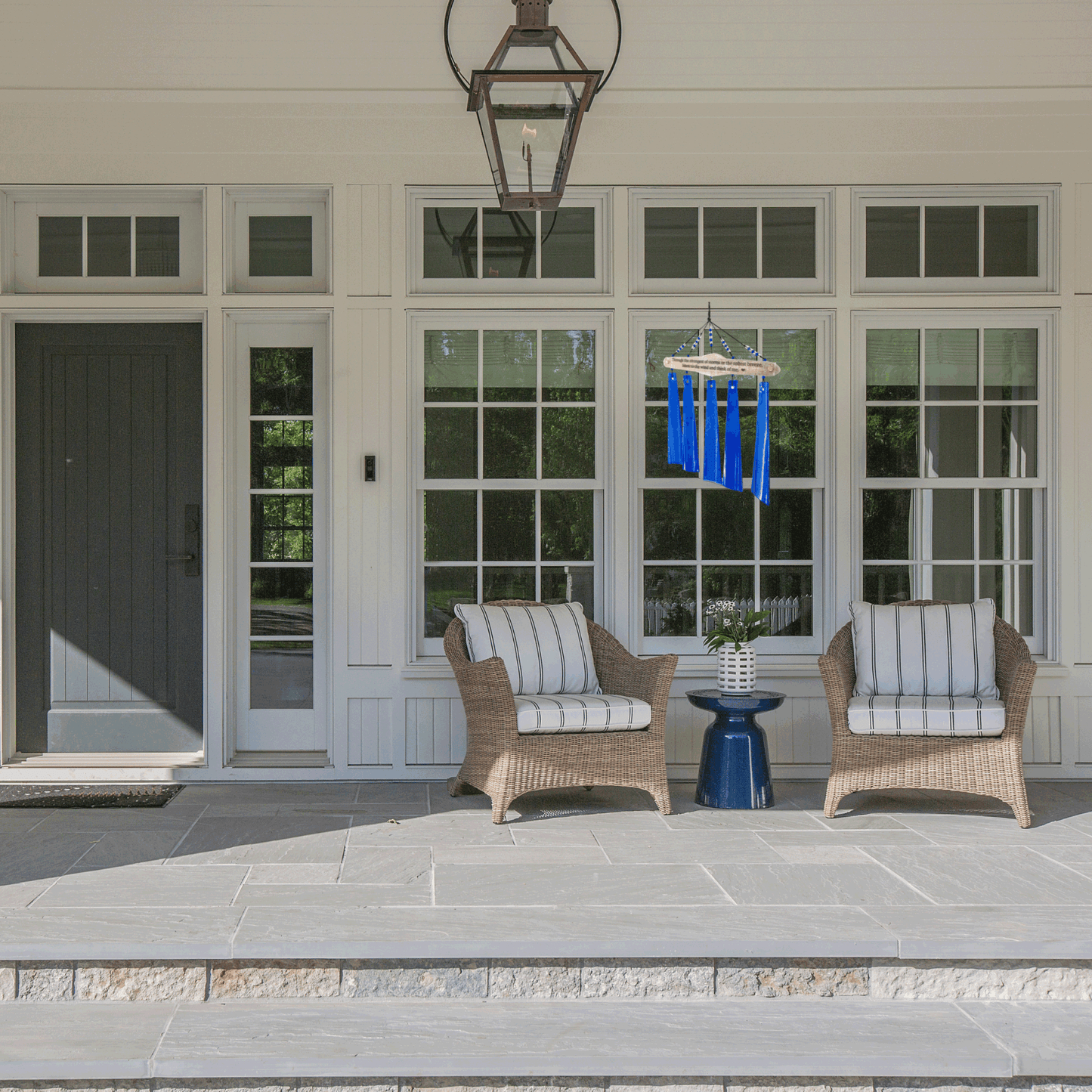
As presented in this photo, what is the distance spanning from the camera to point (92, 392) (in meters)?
5.19

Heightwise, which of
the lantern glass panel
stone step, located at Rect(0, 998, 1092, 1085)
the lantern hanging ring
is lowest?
stone step, located at Rect(0, 998, 1092, 1085)

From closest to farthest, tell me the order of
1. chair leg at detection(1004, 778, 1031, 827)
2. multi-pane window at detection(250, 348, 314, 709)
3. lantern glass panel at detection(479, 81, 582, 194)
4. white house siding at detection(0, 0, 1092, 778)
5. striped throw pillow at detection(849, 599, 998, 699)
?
lantern glass panel at detection(479, 81, 582, 194) → chair leg at detection(1004, 778, 1031, 827) → striped throw pillow at detection(849, 599, 998, 699) → white house siding at detection(0, 0, 1092, 778) → multi-pane window at detection(250, 348, 314, 709)

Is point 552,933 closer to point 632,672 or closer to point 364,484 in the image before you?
point 632,672

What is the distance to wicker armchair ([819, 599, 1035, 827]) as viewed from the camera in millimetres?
4254

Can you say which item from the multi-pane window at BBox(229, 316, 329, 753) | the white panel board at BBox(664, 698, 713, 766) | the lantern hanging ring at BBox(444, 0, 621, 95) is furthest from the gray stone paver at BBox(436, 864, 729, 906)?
the lantern hanging ring at BBox(444, 0, 621, 95)

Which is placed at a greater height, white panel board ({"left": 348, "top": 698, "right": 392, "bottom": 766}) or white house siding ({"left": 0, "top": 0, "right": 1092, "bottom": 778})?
white house siding ({"left": 0, "top": 0, "right": 1092, "bottom": 778})

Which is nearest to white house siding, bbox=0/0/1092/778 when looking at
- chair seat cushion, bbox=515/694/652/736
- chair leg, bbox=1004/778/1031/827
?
chair seat cushion, bbox=515/694/652/736

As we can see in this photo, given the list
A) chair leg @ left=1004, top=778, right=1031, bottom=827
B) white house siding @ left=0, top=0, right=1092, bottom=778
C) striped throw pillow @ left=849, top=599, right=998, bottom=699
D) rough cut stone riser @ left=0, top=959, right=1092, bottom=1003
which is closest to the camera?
rough cut stone riser @ left=0, top=959, right=1092, bottom=1003

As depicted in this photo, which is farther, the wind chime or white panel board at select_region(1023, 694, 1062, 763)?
white panel board at select_region(1023, 694, 1062, 763)

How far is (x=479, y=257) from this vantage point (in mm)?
5180

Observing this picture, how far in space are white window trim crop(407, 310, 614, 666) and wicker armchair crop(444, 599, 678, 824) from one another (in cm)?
62

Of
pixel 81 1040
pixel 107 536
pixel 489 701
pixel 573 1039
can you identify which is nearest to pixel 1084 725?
pixel 489 701

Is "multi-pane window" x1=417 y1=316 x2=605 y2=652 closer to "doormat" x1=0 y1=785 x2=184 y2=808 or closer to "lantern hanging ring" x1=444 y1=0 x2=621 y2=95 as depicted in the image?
"lantern hanging ring" x1=444 y1=0 x2=621 y2=95

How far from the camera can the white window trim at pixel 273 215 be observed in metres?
5.09
